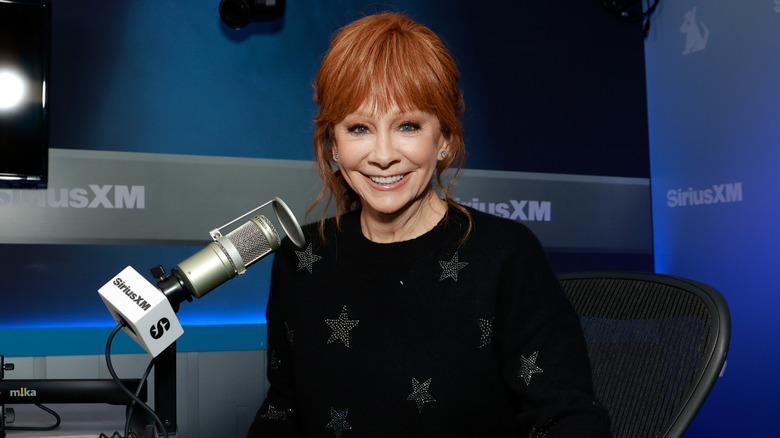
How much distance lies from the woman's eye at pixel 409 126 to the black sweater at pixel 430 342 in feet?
0.73

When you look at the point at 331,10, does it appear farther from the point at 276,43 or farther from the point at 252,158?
the point at 252,158

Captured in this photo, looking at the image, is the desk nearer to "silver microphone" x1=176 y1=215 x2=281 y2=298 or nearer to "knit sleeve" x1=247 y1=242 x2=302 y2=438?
"knit sleeve" x1=247 y1=242 x2=302 y2=438

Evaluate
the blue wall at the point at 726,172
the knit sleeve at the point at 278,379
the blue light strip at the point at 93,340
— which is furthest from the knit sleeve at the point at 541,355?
the blue wall at the point at 726,172

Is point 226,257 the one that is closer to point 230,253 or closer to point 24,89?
point 230,253

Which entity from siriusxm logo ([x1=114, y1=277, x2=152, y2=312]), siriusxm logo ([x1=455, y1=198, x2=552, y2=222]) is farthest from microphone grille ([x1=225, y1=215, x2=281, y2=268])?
siriusxm logo ([x1=455, y1=198, x2=552, y2=222])

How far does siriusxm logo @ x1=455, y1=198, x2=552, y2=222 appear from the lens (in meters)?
3.20

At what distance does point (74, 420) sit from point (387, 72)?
103cm

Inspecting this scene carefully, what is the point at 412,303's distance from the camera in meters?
1.32

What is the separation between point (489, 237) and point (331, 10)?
2.00 m

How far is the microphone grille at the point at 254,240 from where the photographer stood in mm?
1062

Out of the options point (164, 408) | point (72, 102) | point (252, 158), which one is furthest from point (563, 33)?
point (164, 408)

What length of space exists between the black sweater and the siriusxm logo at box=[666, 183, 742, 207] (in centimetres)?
208

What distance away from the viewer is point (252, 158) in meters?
2.86

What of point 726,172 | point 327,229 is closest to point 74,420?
point 327,229
